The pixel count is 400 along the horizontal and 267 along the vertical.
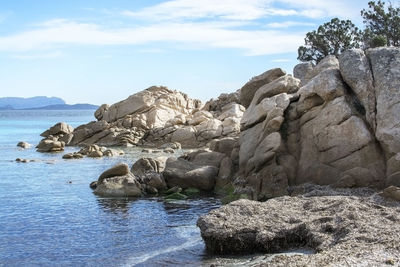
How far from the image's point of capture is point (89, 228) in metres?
26.7

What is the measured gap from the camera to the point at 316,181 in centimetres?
3033

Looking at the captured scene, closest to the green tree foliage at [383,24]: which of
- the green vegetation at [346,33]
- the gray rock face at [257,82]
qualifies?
the green vegetation at [346,33]

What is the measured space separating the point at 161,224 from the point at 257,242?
789cm

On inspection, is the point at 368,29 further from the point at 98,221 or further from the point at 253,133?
the point at 98,221

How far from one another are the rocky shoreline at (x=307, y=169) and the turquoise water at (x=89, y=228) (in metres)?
1.90

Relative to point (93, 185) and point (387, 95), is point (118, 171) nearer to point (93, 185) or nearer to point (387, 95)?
point (93, 185)

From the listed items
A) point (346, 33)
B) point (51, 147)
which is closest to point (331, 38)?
point (346, 33)

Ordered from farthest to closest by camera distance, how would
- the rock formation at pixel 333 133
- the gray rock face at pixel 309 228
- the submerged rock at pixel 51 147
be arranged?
the submerged rock at pixel 51 147, the rock formation at pixel 333 133, the gray rock face at pixel 309 228

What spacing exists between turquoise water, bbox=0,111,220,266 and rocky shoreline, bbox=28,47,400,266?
190 cm

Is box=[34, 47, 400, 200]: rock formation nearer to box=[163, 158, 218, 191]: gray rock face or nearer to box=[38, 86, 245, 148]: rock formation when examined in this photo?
box=[163, 158, 218, 191]: gray rock face

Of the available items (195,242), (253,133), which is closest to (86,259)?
(195,242)

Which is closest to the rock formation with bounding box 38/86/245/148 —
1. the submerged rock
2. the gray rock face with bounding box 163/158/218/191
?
the submerged rock

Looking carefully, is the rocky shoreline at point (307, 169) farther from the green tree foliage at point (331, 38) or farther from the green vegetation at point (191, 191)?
the green tree foliage at point (331, 38)

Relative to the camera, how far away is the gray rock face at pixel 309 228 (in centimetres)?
1722
